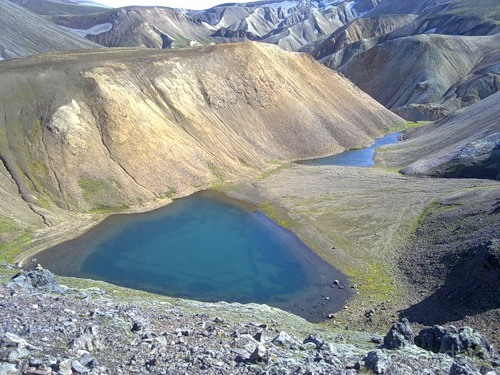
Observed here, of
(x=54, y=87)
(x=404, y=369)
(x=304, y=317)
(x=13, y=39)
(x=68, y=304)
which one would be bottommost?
(x=304, y=317)

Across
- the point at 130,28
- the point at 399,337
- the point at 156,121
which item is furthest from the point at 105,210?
the point at 130,28

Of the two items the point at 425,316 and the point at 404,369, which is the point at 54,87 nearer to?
the point at 425,316

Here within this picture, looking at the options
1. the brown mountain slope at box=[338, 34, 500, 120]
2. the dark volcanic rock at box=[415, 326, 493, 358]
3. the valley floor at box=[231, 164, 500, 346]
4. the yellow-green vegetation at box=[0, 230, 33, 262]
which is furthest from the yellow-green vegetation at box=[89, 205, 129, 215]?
the brown mountain slope at box=[338, 34, 500, 120]

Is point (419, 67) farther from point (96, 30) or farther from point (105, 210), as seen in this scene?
point (96, 30)

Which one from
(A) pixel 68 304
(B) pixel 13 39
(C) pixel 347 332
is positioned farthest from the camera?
(B) pixel 13 39

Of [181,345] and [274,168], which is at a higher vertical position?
[181,345]

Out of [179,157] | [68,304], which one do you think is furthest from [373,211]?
[68,304]
